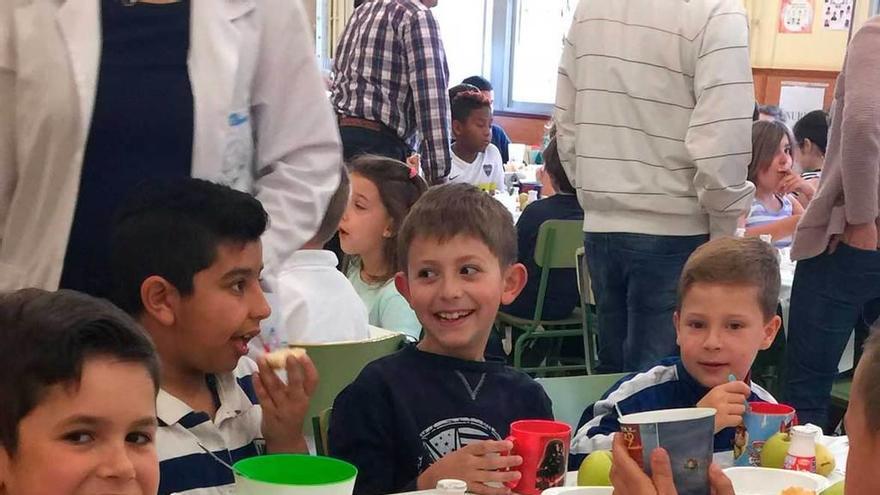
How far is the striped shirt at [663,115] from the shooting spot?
346cm

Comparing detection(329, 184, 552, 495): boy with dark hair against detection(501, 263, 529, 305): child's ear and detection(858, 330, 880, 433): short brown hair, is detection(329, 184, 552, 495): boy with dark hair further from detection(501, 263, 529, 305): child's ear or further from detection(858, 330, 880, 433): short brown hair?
detection(858, 330, 880, 433): short brown hair

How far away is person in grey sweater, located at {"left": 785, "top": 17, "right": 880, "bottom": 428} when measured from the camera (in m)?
3.53

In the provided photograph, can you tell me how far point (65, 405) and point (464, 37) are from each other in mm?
10100

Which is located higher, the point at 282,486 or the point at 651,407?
the point at 282,486

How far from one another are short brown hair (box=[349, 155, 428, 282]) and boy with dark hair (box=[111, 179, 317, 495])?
76.2 inches

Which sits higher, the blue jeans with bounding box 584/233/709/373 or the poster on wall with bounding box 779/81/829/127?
the poster on wall with bounding box 779/81/829/127

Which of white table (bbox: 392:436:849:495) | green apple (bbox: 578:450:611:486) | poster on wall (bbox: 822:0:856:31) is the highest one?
poster on wall (bbox: 822:0:856:31)

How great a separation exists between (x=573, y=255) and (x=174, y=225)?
3.00 meters

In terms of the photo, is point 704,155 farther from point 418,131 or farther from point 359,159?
point 418,131

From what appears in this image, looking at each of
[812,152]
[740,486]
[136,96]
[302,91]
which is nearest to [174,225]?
[136,96]

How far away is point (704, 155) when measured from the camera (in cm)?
346

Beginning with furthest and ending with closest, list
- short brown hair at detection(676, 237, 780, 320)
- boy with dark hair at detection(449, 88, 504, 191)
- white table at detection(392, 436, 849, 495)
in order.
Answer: boy with dark hair at detection(449, 88, 504, 191) < short brown hair at detection(676, 237, 780, 320) < white table at detection(392, 436, 849, 495)

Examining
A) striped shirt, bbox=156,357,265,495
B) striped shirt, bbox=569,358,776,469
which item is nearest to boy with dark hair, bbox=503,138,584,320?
striped shirt, bbox=569,358,776,469

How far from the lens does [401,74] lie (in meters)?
4.74
